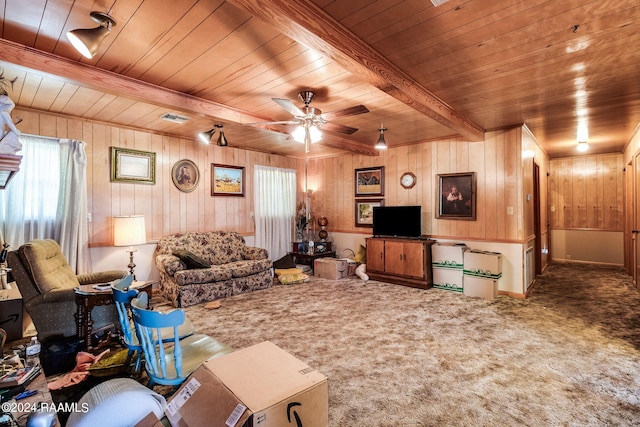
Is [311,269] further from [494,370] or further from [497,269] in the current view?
[494,370]

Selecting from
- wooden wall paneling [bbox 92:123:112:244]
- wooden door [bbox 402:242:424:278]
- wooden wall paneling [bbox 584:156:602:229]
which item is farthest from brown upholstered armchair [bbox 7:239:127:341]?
wooden wall paneling [bbox 584:156:602:229]

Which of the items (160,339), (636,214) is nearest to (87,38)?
(160,339)

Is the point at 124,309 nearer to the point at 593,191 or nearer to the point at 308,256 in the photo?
the point at 308,256

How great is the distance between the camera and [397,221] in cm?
567

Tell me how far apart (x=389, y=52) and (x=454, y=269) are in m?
3.63

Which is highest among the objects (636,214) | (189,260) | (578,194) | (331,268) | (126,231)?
(578,194)

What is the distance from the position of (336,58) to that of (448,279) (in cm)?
403

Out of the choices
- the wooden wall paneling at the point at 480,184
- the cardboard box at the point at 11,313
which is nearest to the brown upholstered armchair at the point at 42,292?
the cardboard box at the point at 11,313

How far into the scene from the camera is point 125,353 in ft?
8.49

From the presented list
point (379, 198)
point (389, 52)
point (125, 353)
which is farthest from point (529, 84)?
point (125, 353)

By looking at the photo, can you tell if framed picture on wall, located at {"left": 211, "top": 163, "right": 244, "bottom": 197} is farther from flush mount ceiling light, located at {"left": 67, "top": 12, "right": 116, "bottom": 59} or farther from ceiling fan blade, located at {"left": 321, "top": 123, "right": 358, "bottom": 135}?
flush mount ceiling light, located at {"left": 67, "top": 12, "right": 116, "bottom": 59}

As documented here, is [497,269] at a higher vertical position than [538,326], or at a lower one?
higher

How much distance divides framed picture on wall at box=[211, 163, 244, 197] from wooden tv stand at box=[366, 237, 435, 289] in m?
2.72

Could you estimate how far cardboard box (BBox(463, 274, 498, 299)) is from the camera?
4.52 meters
